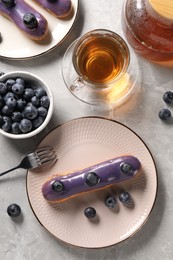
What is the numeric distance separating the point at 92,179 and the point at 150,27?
12.5 inches

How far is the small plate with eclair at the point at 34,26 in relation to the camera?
112cm

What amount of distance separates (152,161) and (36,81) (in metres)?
0.29

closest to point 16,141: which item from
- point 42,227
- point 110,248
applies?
point 42,227

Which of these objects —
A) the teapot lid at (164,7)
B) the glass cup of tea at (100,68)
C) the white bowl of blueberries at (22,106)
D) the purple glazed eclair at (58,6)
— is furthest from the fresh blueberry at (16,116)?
the teapot lid at (164,7)

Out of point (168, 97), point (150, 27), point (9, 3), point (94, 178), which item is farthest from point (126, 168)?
point (9, 3)

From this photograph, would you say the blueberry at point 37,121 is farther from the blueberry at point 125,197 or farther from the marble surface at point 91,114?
the blueberry at point 125,197

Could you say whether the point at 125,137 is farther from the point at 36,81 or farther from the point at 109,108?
the point at 36,81

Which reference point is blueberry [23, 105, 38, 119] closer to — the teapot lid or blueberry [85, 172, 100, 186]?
blueberry [85, 172, 100, 186]

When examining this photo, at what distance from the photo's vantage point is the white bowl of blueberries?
1068 mm

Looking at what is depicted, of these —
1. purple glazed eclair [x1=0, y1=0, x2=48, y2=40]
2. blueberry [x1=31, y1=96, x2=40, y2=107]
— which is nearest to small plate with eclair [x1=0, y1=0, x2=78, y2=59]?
purple glazed eclair [x1=0, y1=0, x2=48, y2=40]

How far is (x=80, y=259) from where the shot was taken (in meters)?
1.12

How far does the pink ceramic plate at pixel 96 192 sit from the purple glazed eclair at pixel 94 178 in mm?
27

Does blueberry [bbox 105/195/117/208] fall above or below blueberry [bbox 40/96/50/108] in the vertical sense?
below

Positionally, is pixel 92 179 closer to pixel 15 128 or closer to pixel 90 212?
pixel 90 212
